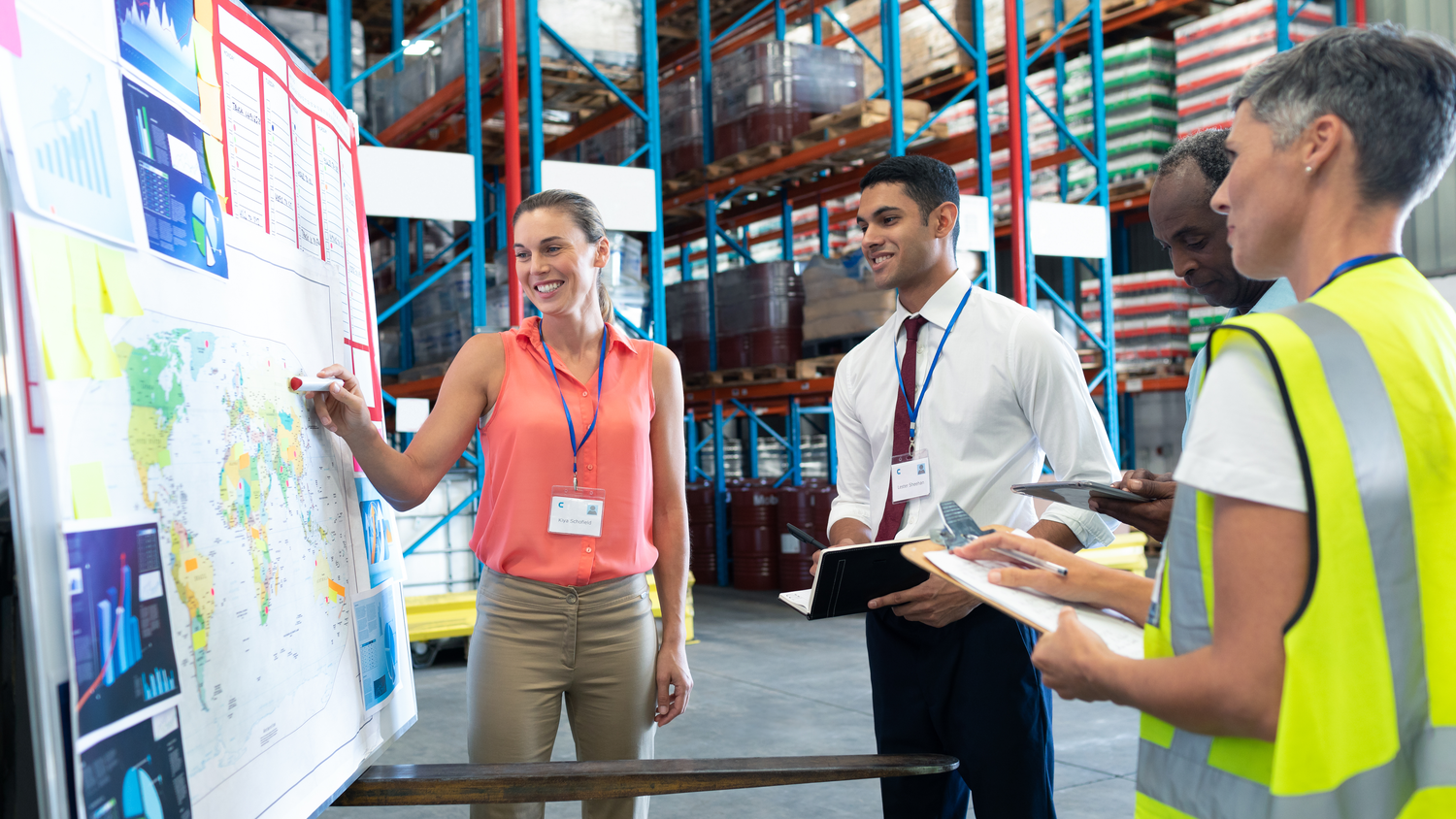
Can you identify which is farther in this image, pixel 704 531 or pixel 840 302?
pixel 704 531

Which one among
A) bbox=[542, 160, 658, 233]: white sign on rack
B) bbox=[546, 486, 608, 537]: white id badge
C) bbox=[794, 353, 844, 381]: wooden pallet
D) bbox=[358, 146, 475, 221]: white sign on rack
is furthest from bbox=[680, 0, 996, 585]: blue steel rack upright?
bbox=[546, 486, 608, 537]: white id badge

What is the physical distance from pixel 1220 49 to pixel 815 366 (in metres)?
4.39

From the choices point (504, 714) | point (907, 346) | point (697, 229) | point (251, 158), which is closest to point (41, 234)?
point (251, 158)

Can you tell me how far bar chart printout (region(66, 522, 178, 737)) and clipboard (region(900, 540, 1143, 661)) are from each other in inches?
35.8

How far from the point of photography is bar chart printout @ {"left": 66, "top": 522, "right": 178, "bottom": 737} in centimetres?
100

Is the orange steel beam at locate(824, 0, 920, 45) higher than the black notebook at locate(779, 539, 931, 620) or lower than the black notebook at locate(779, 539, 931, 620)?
higher

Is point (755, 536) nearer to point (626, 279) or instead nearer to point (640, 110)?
point (626, 279)

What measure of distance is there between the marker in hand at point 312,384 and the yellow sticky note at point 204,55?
0.45 meters

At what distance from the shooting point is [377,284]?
37.7 ft

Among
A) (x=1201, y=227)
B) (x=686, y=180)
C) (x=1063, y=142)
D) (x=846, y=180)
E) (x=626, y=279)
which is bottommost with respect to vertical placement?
(x=1201, y=227)

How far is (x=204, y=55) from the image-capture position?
143 cm

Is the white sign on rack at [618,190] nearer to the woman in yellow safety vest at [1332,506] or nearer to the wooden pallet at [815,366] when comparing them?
the wooden pallet at [815,366]

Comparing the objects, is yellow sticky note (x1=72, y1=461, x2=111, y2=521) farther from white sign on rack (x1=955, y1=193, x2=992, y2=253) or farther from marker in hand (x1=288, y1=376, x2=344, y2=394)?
white sign on rack (x1=955, y1=193, x2=992, y2=253)

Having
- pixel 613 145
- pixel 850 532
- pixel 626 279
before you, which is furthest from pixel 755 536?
pixel 850 532
